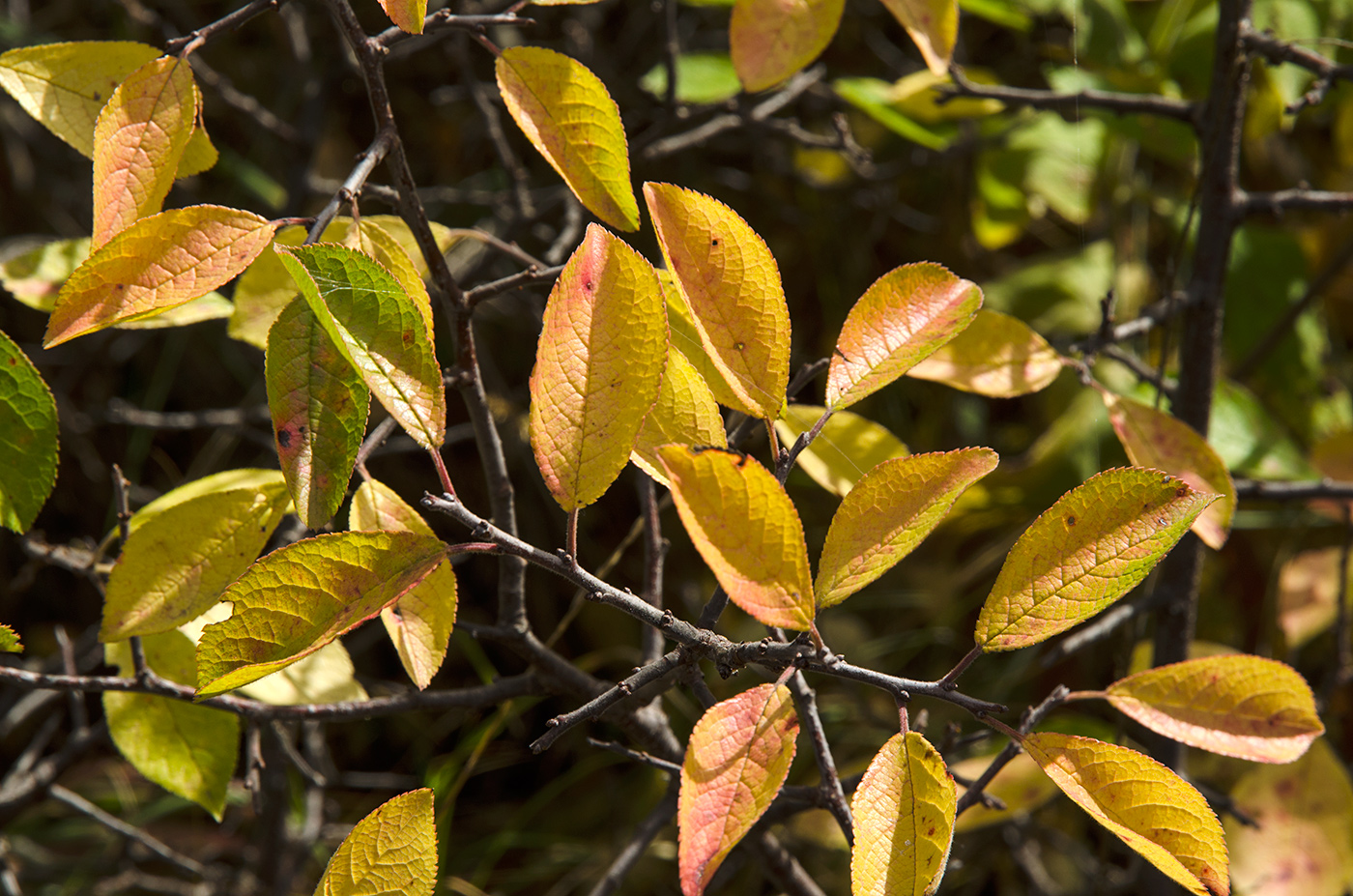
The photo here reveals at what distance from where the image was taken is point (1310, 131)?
5.29 ft

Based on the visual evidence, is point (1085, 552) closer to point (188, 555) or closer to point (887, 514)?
point (887, 514)

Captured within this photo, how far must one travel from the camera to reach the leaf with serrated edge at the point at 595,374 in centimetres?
49

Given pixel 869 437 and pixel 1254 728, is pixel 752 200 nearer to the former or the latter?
pixel 869 437

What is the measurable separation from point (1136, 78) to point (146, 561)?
1126mm

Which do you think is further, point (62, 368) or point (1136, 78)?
point (62, 368)

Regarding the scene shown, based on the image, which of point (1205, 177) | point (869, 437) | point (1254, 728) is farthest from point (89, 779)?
point (1205, 177)

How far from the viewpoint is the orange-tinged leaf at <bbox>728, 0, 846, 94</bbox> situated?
0.75 metres

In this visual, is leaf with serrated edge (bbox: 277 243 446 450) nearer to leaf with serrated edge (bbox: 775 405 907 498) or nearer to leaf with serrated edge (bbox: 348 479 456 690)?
leaf with serrated edge (bbox: 348 479 456 690)

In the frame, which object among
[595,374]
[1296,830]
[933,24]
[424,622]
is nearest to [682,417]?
[595,374]

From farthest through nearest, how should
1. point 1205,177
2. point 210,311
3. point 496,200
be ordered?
1. point 496,200
2. point 1205,177
3. point 210,311

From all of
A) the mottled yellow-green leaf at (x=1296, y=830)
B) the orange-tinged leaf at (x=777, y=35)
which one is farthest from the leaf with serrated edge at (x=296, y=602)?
the mottled yellow-green leaf at (x=1296, y=830)

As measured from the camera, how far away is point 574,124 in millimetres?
594

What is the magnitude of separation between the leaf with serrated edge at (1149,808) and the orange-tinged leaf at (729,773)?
148mm

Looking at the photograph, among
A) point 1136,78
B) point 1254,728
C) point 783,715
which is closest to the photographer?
point 783,715
